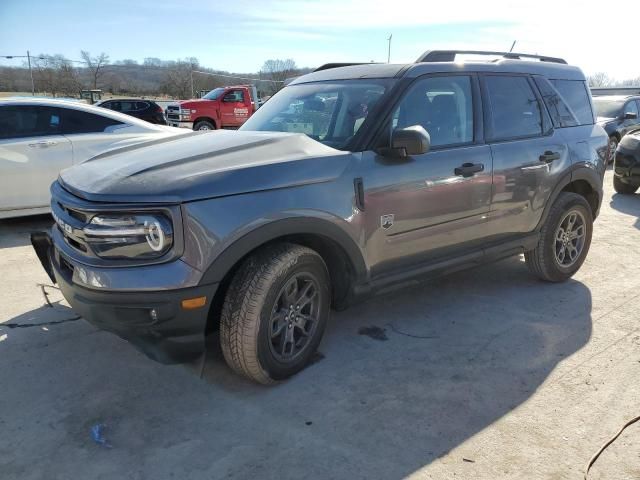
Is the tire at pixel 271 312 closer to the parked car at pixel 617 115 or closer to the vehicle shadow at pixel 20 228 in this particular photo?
the vehicle shadow at pixel 20 228

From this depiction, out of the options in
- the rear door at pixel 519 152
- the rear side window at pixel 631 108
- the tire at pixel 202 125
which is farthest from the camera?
the tire at pixel 202 125

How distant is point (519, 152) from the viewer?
4082 mm

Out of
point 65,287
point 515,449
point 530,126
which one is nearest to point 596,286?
point 530,126

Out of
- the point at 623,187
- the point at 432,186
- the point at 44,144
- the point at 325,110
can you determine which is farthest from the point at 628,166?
the point at 44,144

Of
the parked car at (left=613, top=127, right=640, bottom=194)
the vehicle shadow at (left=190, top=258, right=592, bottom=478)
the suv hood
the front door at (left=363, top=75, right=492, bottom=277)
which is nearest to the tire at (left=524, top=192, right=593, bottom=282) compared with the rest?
the vehicle shadow at (left=190, top=258, right=592, bottom=478)

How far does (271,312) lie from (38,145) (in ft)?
14.8

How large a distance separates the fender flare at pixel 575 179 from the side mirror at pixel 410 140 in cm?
181

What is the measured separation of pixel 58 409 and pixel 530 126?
12.7 feet

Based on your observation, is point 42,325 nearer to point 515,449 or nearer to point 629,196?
point 515,449

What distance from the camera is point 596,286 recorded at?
4.74m

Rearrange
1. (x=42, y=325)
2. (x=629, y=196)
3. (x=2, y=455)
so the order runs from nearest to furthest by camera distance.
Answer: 1. (x=2, y=455)
2. (x=42, y=325)
3. (x=629, y=196)

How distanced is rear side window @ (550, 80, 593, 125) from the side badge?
2.39 meters

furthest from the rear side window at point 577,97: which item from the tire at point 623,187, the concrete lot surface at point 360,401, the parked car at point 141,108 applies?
the parked car at point 141,108

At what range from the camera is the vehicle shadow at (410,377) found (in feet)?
8.33
